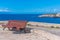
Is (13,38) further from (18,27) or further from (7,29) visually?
(7,29)

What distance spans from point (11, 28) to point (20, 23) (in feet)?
6.26

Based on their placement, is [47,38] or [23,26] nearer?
[47,38]

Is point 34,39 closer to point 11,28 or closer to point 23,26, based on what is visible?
point 23,26

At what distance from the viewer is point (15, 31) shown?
21547 mm

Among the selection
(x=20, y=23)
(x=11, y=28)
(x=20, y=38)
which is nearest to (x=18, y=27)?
→ (x=20, y=23)

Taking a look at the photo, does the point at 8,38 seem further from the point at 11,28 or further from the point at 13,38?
the point at 11,28

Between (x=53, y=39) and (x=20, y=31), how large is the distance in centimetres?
472

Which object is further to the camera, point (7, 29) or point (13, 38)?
point (7, 29)

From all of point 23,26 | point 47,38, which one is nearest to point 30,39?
point 47,38

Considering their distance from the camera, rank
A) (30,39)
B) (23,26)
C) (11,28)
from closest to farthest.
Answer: (30,39)
(23,26)
(11,28)

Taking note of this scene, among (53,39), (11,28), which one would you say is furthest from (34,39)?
(11,28)

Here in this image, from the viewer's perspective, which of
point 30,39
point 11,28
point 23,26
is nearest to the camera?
point 30,39

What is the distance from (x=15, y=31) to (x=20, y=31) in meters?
0.52

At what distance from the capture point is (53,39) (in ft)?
57.0
